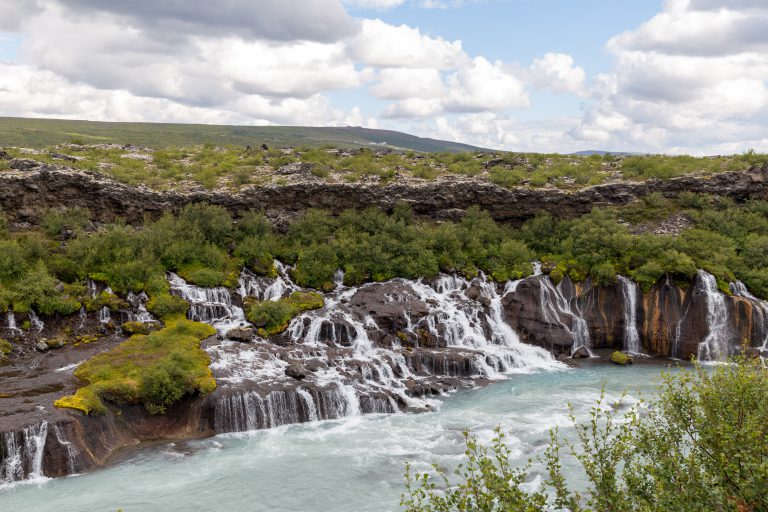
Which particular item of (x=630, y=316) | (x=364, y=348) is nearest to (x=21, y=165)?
(x=364, y=348)

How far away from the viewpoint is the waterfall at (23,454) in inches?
890

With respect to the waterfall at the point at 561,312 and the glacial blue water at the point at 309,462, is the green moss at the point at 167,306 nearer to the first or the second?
the glacial blue water at the point at 309,462

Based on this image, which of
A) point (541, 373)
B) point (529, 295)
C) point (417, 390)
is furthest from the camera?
point (529, 295)

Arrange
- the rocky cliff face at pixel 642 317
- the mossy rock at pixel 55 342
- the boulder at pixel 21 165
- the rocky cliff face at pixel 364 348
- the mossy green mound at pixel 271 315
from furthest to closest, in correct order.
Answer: the boulder at pixel 21 165
the rocky cliff face at pixel 642 317
the mossy green mound at pixel 271 315
the mossy rock at pixel 55 342
the rocky cliff face at pixel 364 348

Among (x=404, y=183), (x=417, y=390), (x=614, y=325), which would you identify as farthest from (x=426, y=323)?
(x=404, y=183)

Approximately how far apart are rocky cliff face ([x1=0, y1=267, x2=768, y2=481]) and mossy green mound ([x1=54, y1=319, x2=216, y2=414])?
0.58 meters

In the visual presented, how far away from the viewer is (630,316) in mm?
41906

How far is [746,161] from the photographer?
5578 cm

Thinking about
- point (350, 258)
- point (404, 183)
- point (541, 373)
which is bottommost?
point (541, 373)

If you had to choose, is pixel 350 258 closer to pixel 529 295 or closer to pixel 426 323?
pixel 426 323

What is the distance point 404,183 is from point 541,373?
1006 inches

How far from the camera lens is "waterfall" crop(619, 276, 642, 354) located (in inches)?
1633

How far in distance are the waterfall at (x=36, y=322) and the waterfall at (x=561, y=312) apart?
3650 cm

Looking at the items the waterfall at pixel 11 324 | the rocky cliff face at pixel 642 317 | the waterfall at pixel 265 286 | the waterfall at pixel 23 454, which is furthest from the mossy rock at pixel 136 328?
the rocky cliff face at pixel 642 317
